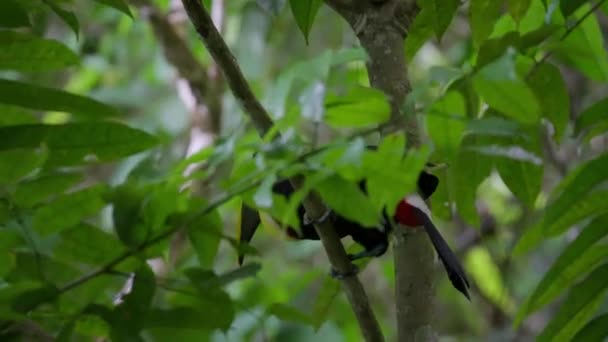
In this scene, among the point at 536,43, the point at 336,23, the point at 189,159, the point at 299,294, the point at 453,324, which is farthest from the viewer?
the point at 453,324

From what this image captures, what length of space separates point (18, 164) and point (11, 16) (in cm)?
17

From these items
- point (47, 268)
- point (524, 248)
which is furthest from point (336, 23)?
point (47, 268)

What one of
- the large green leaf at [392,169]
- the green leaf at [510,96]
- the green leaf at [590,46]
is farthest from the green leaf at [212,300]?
the green leaf at [590,46]

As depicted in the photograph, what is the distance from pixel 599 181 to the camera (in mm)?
1189

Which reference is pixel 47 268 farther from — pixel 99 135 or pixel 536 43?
pixel 536 43

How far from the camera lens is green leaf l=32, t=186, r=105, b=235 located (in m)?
0.95

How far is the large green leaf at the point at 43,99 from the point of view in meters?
1.06

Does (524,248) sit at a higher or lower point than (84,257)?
lower

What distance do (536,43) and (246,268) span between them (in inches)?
15.3

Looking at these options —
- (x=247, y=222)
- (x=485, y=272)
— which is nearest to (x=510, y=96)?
(x=247, y=222)

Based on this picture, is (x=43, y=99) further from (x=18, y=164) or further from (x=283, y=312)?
(x=283, y=312)

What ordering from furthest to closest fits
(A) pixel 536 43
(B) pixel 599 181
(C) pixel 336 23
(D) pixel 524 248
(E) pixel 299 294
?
(C) pixel 336 23
(E) pixel 299 294
(D) pixel 524 248
(B) pixel 599 181
(A) pixel 536 43

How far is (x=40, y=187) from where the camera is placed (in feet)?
3.40

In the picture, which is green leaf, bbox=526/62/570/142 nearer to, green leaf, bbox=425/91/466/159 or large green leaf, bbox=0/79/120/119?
green leaf, bbox=425/91/466/159
